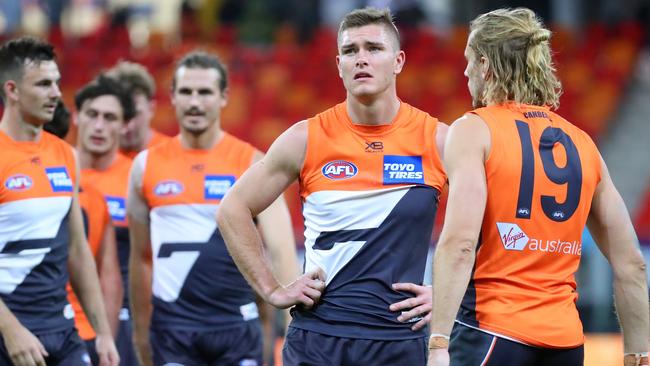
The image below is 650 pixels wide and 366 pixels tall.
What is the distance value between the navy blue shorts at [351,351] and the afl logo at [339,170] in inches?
27.2

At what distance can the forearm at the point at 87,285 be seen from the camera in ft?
20.6

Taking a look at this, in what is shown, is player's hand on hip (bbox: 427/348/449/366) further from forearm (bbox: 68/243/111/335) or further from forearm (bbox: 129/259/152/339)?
forearm (bbox: 129/259/152/339)

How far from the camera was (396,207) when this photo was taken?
4918mm

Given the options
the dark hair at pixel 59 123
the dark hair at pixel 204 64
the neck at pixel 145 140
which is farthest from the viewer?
the neck at pixel 145 140

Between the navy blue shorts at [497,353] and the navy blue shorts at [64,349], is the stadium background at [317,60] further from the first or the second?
the navy blue shorts at [497,353]

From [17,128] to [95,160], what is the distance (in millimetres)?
1784

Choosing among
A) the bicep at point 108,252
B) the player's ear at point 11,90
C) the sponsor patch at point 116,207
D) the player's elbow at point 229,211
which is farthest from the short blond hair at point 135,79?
the player's elbow at point 229,211

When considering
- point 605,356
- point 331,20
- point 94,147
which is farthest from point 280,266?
point 331,20

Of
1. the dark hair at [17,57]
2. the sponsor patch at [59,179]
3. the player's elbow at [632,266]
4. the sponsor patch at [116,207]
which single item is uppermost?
the dark hair at [17,57]

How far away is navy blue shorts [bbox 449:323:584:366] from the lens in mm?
4457

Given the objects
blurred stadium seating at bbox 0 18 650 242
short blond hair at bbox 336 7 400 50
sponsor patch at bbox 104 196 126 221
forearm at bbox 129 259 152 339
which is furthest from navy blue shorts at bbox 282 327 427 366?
blurred stadium seating at bbox 0 18 650 242

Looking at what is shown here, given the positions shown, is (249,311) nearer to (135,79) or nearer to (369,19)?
(369,19)

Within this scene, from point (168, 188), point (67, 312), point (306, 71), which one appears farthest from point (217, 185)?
point (306, 71)

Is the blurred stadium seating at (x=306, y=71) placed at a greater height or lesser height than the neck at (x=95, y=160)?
lesser
